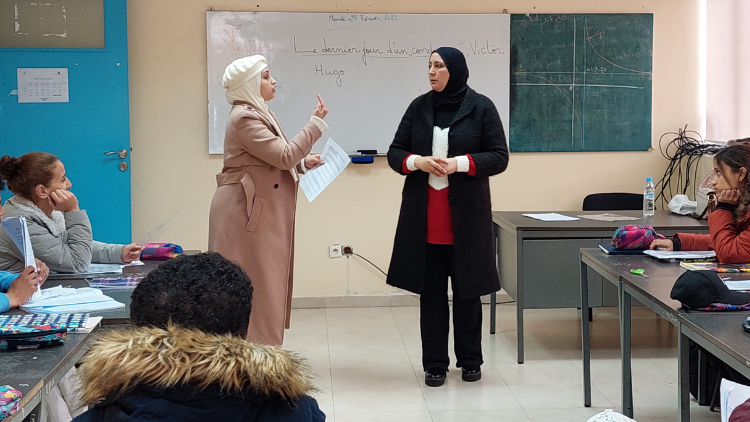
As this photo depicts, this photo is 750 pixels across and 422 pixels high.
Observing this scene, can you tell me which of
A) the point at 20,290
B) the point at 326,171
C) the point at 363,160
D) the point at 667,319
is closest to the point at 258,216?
the point at 326,171

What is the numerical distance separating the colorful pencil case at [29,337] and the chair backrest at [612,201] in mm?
3942

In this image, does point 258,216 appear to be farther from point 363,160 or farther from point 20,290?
point 363,160

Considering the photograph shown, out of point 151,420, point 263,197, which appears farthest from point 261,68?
point 151,420

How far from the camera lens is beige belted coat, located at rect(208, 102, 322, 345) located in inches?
127

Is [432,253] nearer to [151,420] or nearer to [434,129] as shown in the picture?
[434,129]

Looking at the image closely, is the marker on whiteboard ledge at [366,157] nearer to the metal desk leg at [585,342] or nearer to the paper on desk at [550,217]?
the paper on desk at [550,217]

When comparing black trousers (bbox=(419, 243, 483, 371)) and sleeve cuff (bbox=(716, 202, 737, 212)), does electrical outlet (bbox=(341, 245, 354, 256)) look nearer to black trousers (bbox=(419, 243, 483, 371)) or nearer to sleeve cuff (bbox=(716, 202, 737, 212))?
black trousers (bbox=(419, 243, 483, 371))

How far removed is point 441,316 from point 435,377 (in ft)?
0.95

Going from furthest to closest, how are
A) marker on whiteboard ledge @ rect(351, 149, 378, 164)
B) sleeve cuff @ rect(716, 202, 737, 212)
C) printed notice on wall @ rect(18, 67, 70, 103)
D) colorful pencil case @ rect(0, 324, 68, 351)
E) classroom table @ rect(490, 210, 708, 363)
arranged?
1. marker on whiteboard ledge @ rect(351, 149, 378, 164)
2. printed notice on wall @ rect(18, 67, 70, 103)
3. classroom table @ rect(490, 210, 708, 363)
4. sleeve cuff @ rect(716, 202, 737, 212)
5. colorful pencil case @ rect(0, 324, 68, 351)

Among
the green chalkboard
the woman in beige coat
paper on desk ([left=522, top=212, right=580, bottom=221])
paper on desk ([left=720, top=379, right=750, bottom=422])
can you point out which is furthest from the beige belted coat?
the green chalkboard

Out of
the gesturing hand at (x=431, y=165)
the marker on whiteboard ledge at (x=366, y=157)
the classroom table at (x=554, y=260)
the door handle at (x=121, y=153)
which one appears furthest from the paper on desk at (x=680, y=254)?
the door handle at (x=121, y=153)

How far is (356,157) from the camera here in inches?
205

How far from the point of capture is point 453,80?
3588 mm

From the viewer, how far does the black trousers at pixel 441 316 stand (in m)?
3.70
